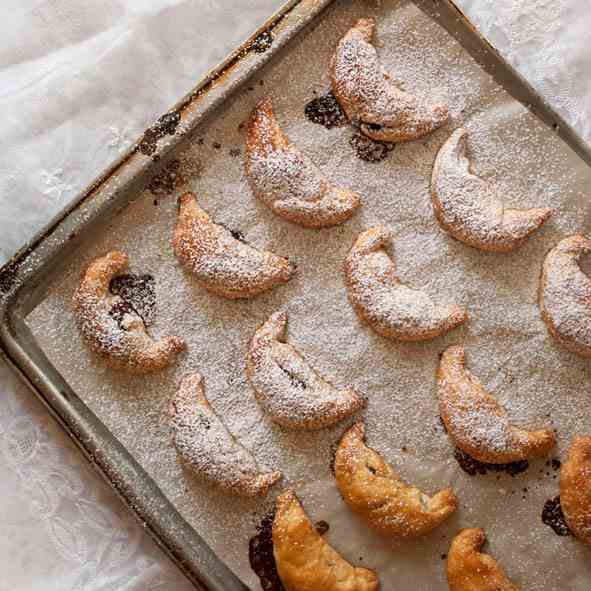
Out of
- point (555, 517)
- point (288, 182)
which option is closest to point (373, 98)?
point (288, 182)

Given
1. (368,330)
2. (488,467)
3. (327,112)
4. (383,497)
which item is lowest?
(488,467)

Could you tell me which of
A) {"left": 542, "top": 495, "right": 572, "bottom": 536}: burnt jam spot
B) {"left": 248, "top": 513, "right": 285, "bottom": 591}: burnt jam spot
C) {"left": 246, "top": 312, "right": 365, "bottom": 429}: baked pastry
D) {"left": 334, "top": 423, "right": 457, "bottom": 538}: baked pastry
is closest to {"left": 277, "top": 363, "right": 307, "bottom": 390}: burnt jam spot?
{"left": 246, "top": 312, "right": 365, "bottom": 429}: baked pastry

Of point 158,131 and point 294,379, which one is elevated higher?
point 158,131

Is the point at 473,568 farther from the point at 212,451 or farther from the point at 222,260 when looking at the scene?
the point at 222,260

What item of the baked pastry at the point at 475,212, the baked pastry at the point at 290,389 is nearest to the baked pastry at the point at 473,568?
the baked pastry at the point at 290,389

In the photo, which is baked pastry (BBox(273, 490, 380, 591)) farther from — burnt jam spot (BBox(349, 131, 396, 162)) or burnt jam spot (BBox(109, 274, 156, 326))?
burnt jam spot (BBox(349, 131, 396, 162))

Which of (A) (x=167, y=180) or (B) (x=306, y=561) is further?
(A) (x=167, y=180)
